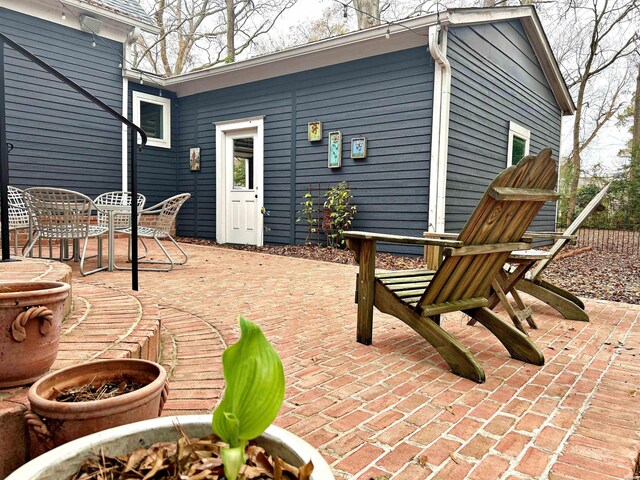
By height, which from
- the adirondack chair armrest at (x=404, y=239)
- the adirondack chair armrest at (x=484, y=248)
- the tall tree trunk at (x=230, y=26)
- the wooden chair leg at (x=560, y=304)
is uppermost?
the tall tree trunk at (x=230, y=26)

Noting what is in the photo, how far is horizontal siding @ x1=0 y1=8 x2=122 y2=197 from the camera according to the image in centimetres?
696

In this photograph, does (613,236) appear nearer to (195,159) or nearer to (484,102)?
(484,102)

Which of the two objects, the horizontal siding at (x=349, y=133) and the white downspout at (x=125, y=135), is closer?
the horizontal siding at (x=349, y=133)

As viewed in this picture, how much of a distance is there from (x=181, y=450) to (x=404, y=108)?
20.5 feet

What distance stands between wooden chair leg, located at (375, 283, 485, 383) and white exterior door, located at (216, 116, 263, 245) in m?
5.85

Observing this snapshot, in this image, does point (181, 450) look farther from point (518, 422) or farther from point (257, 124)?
point (257, 124)

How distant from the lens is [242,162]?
9289mm

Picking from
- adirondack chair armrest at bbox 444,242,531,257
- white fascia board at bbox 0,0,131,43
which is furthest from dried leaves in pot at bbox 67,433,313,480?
white fascia board at bbox 0,0,131,43

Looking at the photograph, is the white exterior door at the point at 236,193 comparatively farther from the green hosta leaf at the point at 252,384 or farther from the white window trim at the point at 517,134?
the green hosta leaf at the point at 252,384

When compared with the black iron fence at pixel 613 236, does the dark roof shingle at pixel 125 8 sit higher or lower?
higher

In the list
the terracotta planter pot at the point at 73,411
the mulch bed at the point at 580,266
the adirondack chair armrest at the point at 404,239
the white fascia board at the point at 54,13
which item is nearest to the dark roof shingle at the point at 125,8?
the white fascia board at the point at 54,13

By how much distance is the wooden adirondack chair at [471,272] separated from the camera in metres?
2.02

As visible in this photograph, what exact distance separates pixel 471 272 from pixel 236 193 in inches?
263

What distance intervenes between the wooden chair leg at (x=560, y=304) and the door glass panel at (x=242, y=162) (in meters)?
6.02
